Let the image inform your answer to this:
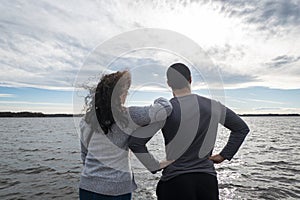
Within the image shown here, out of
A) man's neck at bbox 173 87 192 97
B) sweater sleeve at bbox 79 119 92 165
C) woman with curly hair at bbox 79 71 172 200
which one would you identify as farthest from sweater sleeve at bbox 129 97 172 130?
sweater sleeve at bbox 79 119 92 165

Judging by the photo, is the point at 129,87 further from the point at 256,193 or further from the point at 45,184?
the point at 45,184

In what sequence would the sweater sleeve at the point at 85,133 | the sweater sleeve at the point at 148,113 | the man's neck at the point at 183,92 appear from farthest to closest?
the man's neck at the point at 183,92 < the sweater sleeve at the point at 85,133 < the sweater sleeve at the point at 148,113

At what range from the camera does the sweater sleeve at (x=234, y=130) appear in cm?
282

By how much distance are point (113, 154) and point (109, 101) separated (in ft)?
1.61

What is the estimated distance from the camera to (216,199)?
2.72 meters

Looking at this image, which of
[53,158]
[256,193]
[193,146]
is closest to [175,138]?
[193,146]

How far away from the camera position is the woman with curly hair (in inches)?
95.3

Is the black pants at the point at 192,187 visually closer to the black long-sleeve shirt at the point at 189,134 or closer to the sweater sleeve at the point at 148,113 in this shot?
the black long-sleeve shirt at the point at 189,134

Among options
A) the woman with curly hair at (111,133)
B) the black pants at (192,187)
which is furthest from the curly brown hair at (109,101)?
the black pants at (192,187)

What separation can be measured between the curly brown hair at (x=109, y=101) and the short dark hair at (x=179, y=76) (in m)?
0.50

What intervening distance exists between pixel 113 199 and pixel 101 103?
92 centimetres

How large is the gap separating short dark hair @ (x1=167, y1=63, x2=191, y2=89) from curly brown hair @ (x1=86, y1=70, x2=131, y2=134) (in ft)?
1.65

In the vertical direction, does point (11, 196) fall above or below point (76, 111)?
below

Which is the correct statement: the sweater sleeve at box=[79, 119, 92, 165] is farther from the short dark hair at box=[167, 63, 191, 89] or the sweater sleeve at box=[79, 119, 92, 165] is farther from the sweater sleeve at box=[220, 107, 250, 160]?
the sweater sleeve at box=[220, 107, 250, 160]
